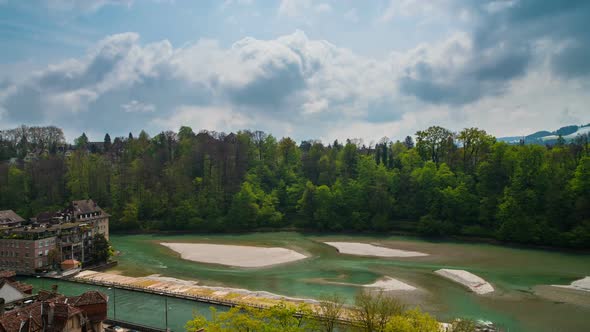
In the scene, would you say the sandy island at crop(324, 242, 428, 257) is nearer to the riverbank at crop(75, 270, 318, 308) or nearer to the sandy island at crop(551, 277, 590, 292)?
the sandy island at crop(551, 277, 590, 292)

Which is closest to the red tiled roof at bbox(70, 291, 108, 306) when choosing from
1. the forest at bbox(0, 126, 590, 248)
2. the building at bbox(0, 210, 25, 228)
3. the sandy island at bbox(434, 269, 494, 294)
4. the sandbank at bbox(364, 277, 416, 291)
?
the sandbank at bbox(364, 277, 416, 291)

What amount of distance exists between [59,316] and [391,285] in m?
34.6

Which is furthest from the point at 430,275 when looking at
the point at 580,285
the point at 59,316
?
the point at 59,316

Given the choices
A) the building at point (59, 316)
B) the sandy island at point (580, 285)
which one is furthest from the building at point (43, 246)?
the sandy island at point (580, 285)

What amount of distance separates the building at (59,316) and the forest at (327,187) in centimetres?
6724

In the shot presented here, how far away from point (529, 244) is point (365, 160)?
4355 centimetres

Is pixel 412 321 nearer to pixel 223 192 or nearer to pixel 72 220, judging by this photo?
pixel 72 220

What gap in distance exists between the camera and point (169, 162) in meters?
124

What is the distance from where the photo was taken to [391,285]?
161 feet

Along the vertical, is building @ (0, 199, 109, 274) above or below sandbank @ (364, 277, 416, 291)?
above

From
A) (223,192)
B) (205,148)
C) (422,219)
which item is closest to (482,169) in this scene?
(422,219)

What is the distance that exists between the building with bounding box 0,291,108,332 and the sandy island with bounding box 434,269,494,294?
37.5m

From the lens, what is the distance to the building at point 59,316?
25.0m

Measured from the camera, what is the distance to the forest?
7806 cm
